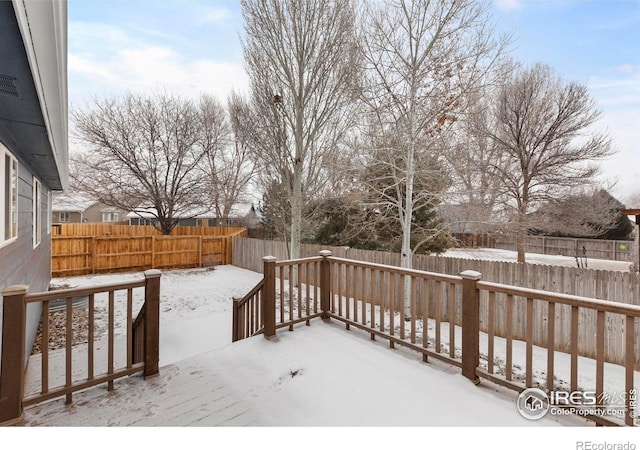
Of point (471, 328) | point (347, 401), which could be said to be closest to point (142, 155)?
point (347, 401)

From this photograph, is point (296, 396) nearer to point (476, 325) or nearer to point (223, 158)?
point (476, 325)

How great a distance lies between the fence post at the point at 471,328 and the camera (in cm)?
250

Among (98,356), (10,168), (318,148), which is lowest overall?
(98,356)

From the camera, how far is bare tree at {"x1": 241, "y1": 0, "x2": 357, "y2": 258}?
6.99 meters

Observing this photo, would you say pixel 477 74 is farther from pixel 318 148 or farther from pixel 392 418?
pixel 392 418

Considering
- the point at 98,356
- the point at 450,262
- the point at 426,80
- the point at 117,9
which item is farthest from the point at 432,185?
the point at 98,356

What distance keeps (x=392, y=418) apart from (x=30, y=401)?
242 cm

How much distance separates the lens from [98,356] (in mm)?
4035

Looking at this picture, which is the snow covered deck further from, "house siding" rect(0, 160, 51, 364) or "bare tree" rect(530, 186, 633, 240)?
"bare tree" rect(530, 186, 633, 240)

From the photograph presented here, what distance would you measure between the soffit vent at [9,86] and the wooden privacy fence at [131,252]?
985cm

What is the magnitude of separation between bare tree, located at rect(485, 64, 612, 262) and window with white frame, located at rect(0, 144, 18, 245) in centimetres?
1079

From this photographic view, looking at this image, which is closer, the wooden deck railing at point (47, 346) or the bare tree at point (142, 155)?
the wooden deck railing at point (47, 346)

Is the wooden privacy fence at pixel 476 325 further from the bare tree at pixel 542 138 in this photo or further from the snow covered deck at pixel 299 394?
the bare tree at pixel 542 138

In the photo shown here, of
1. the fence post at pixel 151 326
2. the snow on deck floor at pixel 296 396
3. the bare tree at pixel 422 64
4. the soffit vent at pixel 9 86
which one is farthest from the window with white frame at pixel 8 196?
the bare tree at pixel 422 64
